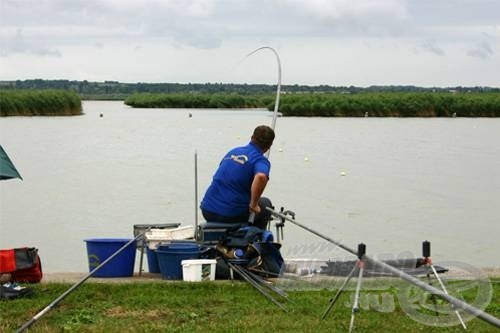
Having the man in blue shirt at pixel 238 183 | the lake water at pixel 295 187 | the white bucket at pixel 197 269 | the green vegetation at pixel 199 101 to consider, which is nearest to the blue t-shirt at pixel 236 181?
the man in blue shirt at pixel 238 183

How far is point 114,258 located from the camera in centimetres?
659

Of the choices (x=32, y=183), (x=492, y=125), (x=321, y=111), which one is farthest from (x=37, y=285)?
(x=321, y=111)

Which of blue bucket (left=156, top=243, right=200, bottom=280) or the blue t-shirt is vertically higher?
the blue t-shirt

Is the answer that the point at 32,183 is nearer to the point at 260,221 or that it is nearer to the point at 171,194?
the point at 171,194

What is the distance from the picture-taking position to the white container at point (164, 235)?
7090 millimetres

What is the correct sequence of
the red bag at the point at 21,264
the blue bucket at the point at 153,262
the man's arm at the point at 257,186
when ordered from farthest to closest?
the blue bucket at the point at 153,262 → the man's arm at the point at 257,186 → the red bag at the point at 21,264

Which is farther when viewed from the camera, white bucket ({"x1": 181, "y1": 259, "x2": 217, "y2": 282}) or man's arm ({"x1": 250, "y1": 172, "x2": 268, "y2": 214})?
man's arm ({"x1": 250, "y1": 172, "x2": 268, "y2": 214})

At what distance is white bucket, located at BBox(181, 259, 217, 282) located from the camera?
6.34m

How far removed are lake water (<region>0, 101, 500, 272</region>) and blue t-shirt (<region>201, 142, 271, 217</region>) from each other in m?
1.64

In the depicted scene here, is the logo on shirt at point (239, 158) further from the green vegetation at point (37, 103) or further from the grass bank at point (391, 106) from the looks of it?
the grass bank at point (391, 106)

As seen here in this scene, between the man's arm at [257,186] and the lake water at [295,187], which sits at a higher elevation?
the man's arm at [257,186]

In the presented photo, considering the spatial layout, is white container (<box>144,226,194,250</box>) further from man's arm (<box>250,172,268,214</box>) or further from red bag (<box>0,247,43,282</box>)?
red bag (<box>0,247,43,282</box>)

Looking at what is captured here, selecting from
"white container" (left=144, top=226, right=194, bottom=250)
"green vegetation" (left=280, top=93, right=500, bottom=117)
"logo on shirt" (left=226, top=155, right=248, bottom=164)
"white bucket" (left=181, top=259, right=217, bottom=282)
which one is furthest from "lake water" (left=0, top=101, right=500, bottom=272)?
"green vegetation" (left=280, top=93, right=500, bottom=117)

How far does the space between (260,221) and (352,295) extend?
146 cm
